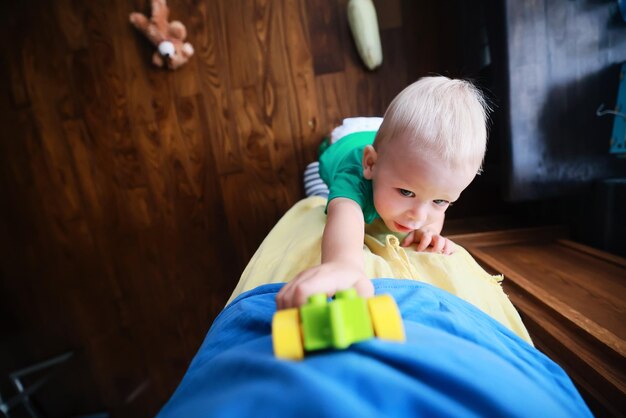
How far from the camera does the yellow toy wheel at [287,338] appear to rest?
0.23 metres

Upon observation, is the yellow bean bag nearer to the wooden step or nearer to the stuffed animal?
the wooden step

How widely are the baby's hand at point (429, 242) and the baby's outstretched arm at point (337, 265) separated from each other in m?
0.16

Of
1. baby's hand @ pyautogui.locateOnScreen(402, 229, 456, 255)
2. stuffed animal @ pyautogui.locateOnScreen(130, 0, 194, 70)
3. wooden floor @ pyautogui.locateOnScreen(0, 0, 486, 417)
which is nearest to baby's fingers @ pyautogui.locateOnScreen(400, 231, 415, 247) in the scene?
baby's hand @ pyautogui.locateOnScreen(402, 229, 456, 255)

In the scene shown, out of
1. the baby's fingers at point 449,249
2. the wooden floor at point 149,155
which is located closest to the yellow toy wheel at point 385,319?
the baby's fingers at point 449,249

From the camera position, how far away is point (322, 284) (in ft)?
1.02

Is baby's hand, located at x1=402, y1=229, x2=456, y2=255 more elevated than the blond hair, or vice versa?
the blond hair

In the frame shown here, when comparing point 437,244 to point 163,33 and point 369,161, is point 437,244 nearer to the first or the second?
point 369,161

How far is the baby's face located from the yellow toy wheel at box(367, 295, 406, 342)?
27 centimetres

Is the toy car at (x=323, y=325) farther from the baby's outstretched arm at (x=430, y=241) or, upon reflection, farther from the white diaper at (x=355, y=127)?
the white diaper at (x=355, y=127)

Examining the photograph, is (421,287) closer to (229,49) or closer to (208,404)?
(208,404)

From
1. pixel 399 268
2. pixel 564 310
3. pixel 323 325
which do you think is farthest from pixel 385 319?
pixel 564 310

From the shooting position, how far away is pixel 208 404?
0.23 m

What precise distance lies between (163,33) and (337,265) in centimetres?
108

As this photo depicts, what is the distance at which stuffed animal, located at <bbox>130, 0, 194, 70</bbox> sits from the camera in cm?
101
